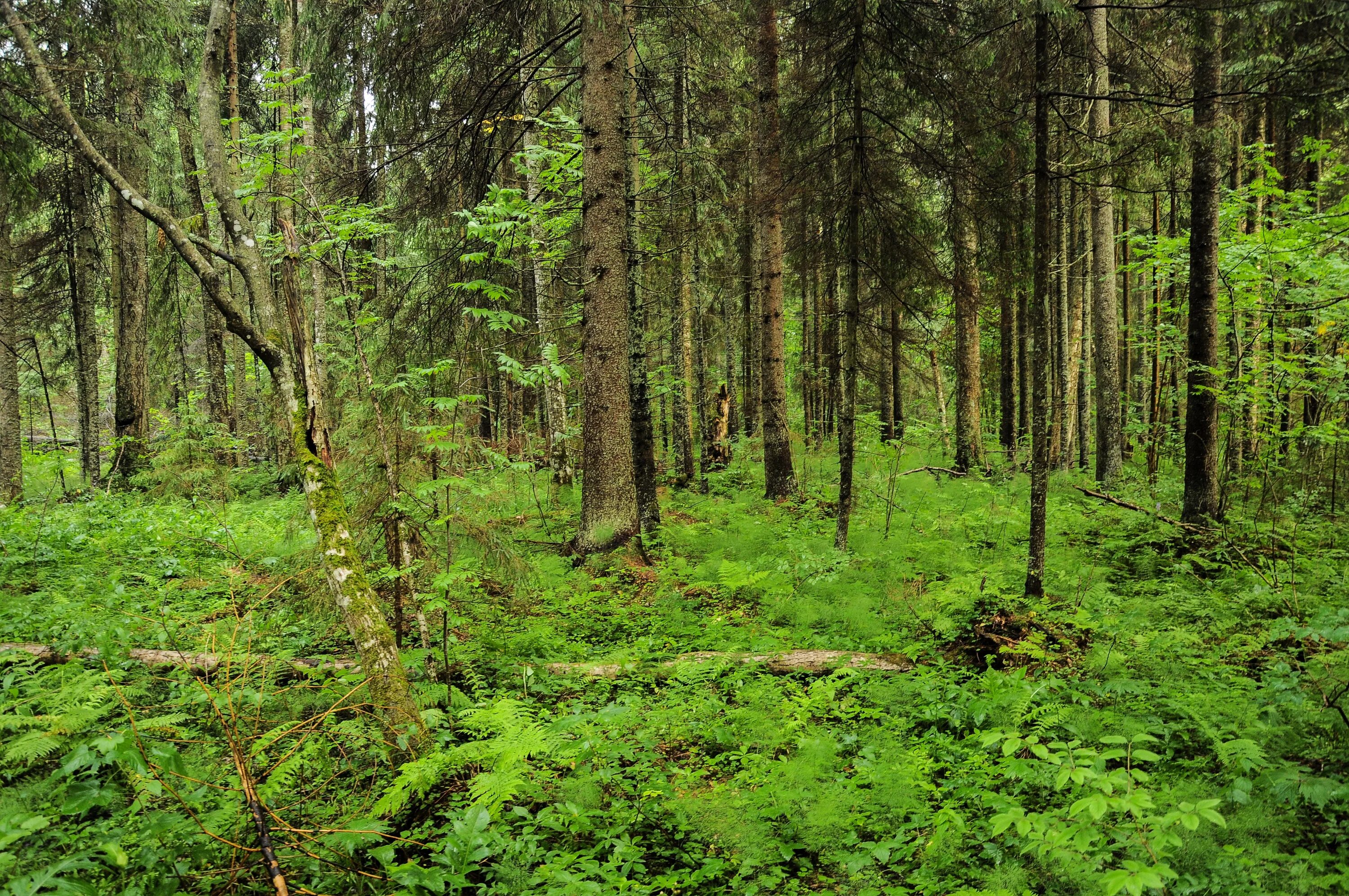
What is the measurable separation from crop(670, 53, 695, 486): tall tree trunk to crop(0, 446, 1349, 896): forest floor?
222 inches

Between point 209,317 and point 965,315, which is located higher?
point 209,317

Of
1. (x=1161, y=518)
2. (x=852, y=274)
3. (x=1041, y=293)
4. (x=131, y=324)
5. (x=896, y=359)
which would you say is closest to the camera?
(x=1041, y=293)

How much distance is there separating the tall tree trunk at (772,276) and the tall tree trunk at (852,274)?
2.11 meters

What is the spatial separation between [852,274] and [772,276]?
2981mm

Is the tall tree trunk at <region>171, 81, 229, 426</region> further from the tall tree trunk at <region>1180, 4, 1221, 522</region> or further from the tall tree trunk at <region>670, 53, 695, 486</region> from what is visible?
the tall tree trunk at <region>1180, 4, 1221, 522</region>

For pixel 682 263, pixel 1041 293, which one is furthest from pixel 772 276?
pixel 1041 293

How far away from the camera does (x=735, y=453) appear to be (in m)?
15.8

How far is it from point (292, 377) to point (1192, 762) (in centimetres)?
629

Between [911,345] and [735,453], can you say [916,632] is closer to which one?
[911,345]

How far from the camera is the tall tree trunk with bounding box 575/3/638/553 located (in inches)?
324

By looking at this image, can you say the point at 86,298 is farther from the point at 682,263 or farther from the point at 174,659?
the point at 174,659

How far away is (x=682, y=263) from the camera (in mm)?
14578

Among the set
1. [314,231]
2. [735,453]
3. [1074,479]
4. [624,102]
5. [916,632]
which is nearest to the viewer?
[916,632]

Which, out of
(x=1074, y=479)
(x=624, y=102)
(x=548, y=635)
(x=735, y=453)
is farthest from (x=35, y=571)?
(x=1074, y=479)
